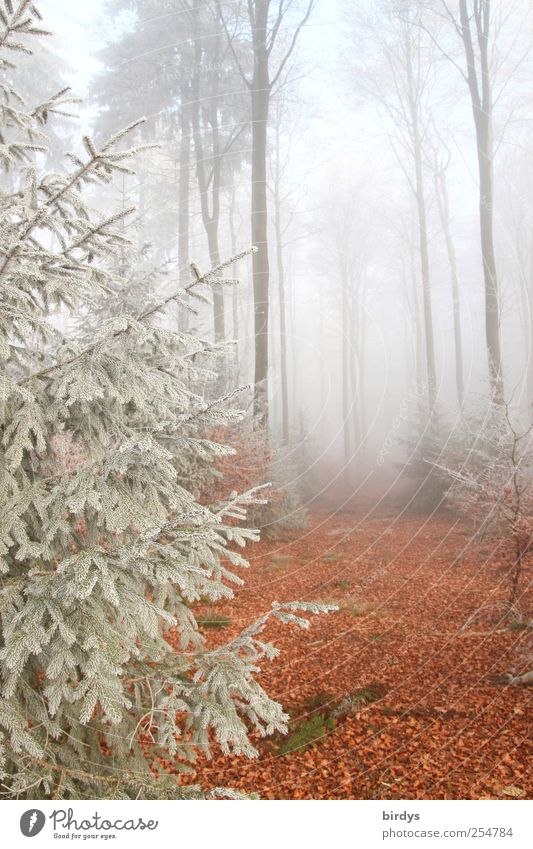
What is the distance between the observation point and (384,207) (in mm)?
6672

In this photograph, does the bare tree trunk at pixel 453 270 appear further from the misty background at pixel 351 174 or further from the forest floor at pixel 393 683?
the forest floor at pixel 393 683

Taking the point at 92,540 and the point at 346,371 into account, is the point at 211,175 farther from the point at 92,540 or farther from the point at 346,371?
the point at 346,371

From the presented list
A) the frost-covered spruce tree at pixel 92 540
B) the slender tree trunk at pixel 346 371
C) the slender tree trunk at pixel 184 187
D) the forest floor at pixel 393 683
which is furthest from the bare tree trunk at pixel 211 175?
the frost-covered spruce tree at pixel 92 540

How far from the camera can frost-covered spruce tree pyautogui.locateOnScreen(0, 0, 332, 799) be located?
5.49 ft

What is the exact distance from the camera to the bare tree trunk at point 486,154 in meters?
4.73

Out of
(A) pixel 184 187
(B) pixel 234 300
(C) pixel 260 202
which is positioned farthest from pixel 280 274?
(A) pixel 184 187

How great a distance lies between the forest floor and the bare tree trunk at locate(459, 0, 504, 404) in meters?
2.81

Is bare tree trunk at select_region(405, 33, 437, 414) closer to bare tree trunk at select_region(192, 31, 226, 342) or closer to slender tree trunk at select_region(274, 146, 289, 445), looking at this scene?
slender tree trunk at select_region(274, 146, 289, 445)

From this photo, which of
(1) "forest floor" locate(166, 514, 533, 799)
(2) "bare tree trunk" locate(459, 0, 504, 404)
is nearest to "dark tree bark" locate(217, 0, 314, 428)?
(2) "bare tree trunk" locate(459, 0, 504, 404)

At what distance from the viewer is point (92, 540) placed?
6.79 feet

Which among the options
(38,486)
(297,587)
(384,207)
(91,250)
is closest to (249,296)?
(384,207)

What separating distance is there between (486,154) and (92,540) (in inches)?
241

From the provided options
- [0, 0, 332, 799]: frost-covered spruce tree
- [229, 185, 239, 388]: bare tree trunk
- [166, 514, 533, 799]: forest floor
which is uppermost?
[229, 185, 239, 388]: bare tree trunk
